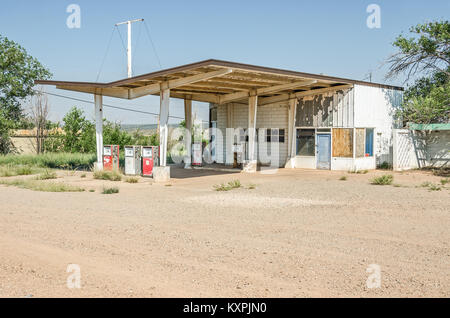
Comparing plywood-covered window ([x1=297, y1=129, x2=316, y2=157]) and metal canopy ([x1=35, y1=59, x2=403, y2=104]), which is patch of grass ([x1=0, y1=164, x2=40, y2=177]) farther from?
plywood-covered window ([x1=297, y1=129, x2=316, y2=157])

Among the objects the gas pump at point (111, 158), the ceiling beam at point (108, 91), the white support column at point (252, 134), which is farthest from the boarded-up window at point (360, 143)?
the gas pump at point (111, 158)

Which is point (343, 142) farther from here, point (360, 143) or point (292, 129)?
point (292, 129)

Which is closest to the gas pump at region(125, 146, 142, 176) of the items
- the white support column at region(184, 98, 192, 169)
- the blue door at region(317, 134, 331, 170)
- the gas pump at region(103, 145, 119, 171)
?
the gas pump at region(103, 145, 119, 171)

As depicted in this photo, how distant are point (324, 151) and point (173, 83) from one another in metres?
9.61

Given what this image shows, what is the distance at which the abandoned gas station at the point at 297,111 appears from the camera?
22109mm

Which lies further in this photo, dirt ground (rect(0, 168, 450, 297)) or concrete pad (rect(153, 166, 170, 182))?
concrete pad (rect(153, 166, 170, 182))

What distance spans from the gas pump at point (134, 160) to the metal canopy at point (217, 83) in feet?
8.88

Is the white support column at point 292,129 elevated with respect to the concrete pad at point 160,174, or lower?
elevated

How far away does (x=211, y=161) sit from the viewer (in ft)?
106

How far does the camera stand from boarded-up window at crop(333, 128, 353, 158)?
24.4 m

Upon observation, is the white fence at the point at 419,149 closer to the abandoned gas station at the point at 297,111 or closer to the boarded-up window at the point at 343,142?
the abandoned gas station at the point at 297,111

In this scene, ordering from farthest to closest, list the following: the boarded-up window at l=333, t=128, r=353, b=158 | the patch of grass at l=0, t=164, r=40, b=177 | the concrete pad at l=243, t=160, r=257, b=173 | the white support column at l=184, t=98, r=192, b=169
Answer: the white support column at l=184, t=98, r=192, b=169 → the concrete pad at l=243, t=160, r=257, b=173 → the boarded-up window at l=333, t=128, r=353, b=158 → the patch of grass at l=0, t=164, r=40, b=177

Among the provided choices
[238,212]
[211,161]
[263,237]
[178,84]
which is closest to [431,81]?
[211,161]

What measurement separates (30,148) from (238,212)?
33.0 m
